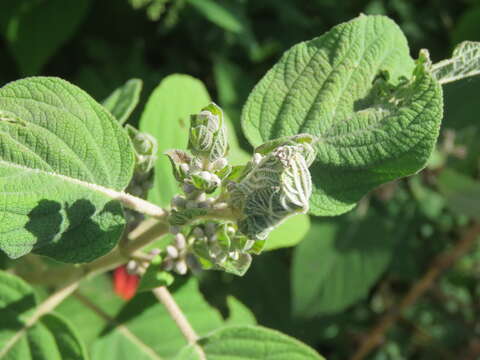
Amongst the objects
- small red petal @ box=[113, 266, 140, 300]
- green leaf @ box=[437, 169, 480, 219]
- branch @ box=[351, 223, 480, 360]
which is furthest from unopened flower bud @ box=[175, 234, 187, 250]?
branch @ box=[351, 223, 480, 360]

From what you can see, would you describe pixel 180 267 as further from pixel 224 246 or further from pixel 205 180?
pixel 205 180

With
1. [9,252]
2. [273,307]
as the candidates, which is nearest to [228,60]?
[273,307]

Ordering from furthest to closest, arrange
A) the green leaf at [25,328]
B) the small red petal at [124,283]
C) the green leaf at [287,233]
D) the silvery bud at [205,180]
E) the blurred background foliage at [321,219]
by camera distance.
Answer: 1. the blurred background foliage at [321,219]
2. the small red petal at [124,283]
3. the green leaf at [287,233]
4. the green leaf at [25,328]
5. the silvery bud at [205,180]

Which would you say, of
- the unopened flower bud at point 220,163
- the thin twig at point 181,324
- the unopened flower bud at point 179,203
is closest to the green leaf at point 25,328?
the thin twig at point 181,324

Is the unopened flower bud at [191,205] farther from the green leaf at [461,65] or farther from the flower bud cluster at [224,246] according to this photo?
the green leaf at [461,65]

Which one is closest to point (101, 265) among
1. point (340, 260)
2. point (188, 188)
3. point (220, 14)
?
point (188, 188)

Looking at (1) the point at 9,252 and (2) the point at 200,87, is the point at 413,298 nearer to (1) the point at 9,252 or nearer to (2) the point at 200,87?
(2) the point at 200,87
